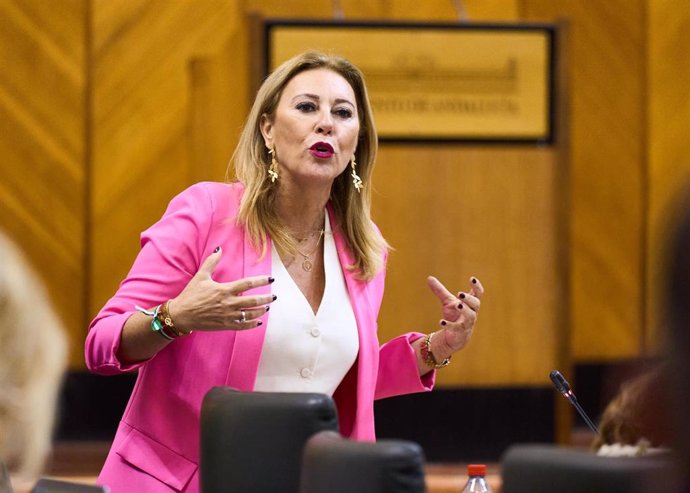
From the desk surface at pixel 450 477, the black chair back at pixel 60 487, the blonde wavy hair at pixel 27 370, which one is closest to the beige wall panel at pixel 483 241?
the desk surface at pixel 450 477

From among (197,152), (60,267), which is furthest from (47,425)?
(60,267)

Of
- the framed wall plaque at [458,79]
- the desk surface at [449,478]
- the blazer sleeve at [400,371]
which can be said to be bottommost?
the desk surface at [449,478]

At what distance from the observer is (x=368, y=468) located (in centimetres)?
146

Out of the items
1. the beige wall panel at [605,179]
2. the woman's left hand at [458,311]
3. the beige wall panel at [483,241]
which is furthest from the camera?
the beige wall panel at [605,179]

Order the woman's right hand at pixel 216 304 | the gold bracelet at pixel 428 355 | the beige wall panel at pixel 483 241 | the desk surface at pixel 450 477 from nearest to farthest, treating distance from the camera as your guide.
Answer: the woman's right hand at pixel 216 304 < the gold bracelet at pixel 428 355 < the desk surface at pixel 450 477 < the beige wall panel at pixel 483 241

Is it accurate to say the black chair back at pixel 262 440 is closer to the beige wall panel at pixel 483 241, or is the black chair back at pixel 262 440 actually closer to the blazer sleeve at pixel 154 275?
the blazer sleeve at pixel 154 275

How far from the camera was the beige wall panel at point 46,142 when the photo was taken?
6.01 m

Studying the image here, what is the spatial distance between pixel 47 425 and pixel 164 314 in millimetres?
975

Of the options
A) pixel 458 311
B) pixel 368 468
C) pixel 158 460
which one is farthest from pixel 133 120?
pixel 368 468

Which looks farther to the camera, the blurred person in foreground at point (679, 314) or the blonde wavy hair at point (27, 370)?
the blonde wavy hair at point (27, 370)

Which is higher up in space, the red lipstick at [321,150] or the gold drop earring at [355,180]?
the red lipstick at [321,150]

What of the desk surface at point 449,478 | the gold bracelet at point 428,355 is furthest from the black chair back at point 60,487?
the desk surface at point 449,478

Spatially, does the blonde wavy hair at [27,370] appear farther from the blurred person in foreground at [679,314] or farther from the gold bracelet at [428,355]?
the gold bracelet at [428,355]

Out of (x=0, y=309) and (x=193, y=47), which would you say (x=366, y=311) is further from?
(x=193, y=47)
